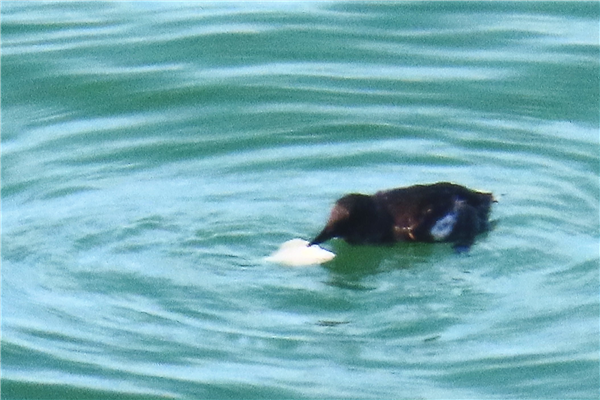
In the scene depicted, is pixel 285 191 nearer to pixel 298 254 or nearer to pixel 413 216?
pixel 413 216

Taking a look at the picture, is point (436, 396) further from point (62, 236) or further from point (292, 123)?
point (292, 123)

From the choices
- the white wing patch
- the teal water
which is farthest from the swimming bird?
the teal water

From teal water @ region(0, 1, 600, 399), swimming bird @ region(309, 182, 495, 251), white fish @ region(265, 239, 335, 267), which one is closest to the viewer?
teal water @ region(0, 1, 600, 399)

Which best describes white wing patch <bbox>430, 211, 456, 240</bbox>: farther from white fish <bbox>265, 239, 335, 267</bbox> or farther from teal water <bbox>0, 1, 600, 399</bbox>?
white fish <bbox>265, 239, 335, 267</bbox>

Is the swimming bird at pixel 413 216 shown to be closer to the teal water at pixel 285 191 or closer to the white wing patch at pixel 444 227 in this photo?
the white wing patch at pixel 444 227

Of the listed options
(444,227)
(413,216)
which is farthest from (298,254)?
(444,227)

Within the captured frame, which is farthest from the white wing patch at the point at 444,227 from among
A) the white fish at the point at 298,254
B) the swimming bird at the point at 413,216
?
the white fish at the point at 298,254

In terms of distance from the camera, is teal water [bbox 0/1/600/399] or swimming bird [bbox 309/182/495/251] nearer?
teal water [bbox 0/1/600/399]

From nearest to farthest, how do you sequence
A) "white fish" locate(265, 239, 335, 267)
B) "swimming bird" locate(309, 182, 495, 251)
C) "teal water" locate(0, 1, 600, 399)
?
"teal water" locate(0, 1, 600, 399) < "white fish" locate(265, 239, 335, 267) < "swimming bird" locate(309, 182, 495, 251)
